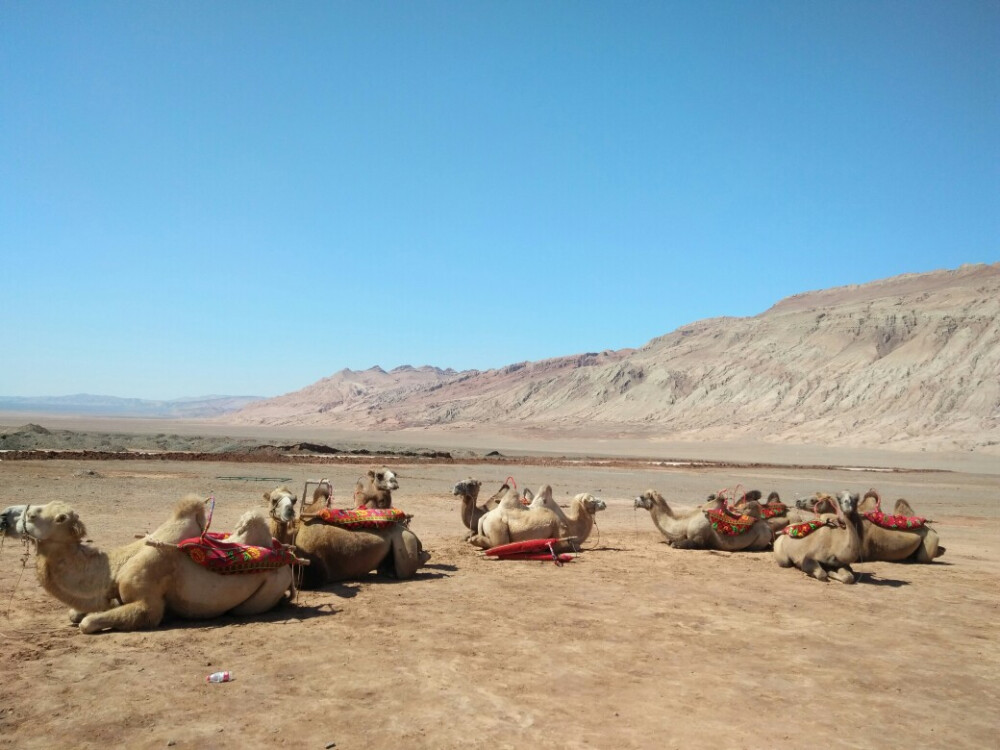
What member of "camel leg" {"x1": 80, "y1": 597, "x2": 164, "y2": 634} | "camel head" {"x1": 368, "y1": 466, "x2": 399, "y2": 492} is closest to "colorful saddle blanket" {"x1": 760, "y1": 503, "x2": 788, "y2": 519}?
"camel head" {"x1": 368, "y1": 466, "x2": 399, "y2": 492}

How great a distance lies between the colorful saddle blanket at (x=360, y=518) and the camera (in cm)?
1046

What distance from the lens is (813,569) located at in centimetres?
1205

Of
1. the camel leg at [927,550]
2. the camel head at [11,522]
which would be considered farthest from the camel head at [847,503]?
the camel head at [11,522]

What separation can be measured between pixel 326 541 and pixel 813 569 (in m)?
7.36

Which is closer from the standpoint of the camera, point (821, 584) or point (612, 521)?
point (821, 584)

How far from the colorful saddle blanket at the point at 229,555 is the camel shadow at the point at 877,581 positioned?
27.9 ft

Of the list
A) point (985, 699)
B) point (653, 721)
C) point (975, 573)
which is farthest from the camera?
point (975, 573)

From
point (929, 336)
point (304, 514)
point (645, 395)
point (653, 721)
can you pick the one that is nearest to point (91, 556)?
point (304, 514)

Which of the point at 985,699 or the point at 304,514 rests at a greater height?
the point at 304,514

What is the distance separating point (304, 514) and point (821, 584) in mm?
7508

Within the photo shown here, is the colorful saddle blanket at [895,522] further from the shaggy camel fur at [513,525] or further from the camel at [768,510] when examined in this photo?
the shaggy camel fur at [513,525]

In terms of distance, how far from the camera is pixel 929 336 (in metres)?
83.3

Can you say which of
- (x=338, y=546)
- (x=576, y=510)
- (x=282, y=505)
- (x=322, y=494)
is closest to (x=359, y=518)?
(x=338, y=546)

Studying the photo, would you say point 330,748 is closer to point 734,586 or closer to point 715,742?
point 715,742
